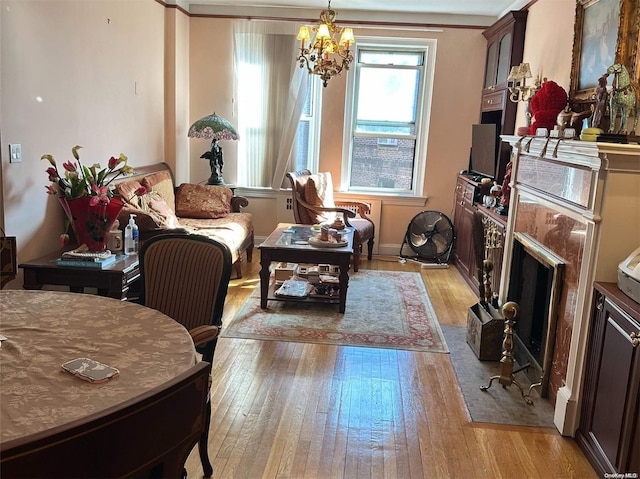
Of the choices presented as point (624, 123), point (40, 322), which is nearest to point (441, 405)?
point (624, 123)

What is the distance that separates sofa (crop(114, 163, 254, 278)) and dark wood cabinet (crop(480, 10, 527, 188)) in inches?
96.4

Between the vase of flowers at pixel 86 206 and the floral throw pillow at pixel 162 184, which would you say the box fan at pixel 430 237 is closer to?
the floral throw pillow at pixel 162 184

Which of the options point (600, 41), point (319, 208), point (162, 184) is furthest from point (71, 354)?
point (319, 208)

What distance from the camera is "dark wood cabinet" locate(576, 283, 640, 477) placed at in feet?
7.09

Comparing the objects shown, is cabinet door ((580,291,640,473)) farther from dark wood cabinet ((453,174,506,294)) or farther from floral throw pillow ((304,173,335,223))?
floral throw pillow ((304,173,335,223))

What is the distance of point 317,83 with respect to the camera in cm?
629

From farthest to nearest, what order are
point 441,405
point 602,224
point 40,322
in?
point 441,405
point 602,224
point 40,322

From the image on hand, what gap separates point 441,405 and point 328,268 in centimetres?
231

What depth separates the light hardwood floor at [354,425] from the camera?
2.42m

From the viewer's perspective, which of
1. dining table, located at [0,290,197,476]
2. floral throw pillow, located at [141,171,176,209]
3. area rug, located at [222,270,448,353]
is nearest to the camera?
dining table, located at [0,290,197,476]

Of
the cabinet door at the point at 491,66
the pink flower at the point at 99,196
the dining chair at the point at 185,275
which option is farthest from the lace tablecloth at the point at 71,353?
the cabinet door at the point at 491,66

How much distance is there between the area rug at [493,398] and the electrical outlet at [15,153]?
2.91 metres

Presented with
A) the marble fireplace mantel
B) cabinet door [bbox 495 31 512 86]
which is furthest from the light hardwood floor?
cabinet door [bbox 495 31 512 86]

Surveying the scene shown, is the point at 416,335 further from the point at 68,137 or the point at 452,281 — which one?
the point at 68,137
